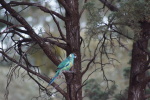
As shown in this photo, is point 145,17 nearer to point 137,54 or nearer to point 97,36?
point 97,36

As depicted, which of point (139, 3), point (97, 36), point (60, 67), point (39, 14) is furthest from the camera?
point (39, 14)

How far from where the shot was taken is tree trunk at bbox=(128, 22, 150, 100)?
5.90 m

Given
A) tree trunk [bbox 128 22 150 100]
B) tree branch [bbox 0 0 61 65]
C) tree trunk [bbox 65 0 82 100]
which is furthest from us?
tree trunk [bbox 128 22 150 100]

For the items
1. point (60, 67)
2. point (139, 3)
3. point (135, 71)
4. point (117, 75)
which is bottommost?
point (60, 67)

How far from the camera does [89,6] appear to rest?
5281 mm

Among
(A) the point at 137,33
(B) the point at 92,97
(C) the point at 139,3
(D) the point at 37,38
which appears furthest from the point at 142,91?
(B) the point at 92,97

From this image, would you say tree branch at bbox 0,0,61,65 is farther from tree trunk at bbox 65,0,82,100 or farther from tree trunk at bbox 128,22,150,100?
tree trunk at bbox 128,22,150,100

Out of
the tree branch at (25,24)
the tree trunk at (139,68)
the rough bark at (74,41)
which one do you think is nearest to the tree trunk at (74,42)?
the rough bark at (74,41)

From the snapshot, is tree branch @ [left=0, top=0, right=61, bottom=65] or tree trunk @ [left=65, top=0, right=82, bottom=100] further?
tree trunk @ [left=65, top=0, right=82, bottom=100]

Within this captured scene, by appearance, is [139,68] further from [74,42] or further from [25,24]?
[25,24]

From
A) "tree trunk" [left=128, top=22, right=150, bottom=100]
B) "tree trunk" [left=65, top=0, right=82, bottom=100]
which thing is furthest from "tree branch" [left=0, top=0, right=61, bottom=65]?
"tree trunk" [left=128, top=22, right=150, bottom=100]

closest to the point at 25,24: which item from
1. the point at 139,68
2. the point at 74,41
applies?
the point at 74,41

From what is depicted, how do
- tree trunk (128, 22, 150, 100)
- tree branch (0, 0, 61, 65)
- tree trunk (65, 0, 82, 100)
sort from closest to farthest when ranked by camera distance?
tree branch (0, 0, 61, 65) < tree trunk (65, 0, 82, 100) < tree trunk (128, 22, 150, 100)

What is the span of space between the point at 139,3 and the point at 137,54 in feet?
4.69
